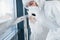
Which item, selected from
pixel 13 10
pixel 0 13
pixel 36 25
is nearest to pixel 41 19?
pixel 36 25

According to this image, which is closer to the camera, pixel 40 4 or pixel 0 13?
pixel 0 13

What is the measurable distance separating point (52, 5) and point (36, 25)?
0.26 m

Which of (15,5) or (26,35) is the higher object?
(15,5)

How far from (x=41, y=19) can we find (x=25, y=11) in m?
0.20

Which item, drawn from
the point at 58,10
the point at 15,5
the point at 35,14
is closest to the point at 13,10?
the point at 15,5

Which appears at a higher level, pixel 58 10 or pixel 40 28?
pixel 58 10

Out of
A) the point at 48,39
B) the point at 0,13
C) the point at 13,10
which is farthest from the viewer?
the point at 13,10

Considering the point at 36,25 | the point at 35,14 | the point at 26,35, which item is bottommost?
the point at 26,35

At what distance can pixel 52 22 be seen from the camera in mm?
1197

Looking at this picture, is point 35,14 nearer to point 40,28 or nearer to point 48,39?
point 40,28

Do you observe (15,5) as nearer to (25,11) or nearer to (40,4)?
(25,11)

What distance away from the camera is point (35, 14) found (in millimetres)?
1201

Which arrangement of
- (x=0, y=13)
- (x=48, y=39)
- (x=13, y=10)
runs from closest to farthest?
(x=0, y=13), (x=48, y=39), (x=13, y=10)

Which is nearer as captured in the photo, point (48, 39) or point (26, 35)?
point (48, 39)
